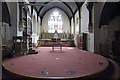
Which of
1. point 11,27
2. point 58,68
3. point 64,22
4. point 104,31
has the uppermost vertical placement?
point 64,22

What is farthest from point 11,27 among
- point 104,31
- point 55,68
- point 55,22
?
point 55,22

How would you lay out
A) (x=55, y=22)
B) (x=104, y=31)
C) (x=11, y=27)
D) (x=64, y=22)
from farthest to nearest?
1. (x=55, y=22)
2. (x=64, y=22)
3. (x=104, y=31)
4. (x=11, y=27)

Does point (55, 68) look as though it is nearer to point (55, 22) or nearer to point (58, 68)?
point (58, 68)

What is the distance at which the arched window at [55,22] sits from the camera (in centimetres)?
1578

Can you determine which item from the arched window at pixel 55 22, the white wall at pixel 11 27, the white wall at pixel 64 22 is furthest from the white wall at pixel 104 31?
the arched window at pixel 55 22

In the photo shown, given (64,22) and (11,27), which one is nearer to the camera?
(11,27)

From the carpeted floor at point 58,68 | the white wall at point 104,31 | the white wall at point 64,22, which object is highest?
the white wall at point 64,22

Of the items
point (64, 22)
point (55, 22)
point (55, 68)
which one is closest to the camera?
point (55, 68)

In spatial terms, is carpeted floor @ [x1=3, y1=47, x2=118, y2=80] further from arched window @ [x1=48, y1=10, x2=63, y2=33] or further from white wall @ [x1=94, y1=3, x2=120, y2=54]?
arched window @ [x1=48, y1=10, x2=63, y2=33]

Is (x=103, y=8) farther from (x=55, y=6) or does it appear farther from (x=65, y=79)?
(x=55, y=6)

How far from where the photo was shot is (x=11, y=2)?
17.5 ft

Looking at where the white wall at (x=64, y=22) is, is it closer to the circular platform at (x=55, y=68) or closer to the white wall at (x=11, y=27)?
the white wall at (x=11, y=27)

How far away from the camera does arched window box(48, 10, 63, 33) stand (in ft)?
51.8

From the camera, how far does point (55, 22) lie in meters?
15.9
